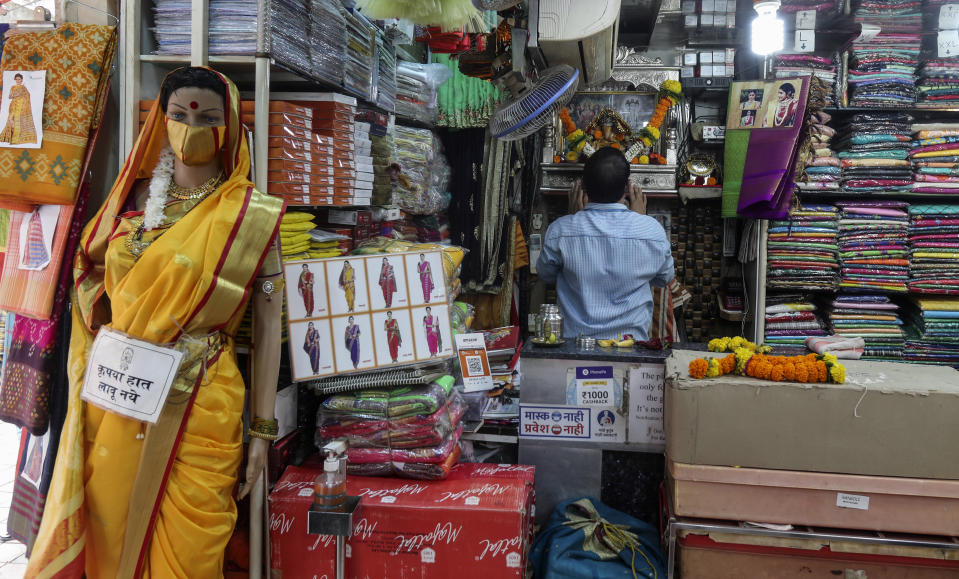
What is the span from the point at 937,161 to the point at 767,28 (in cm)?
151

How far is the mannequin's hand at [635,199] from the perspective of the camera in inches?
156

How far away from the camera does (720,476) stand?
1.86m

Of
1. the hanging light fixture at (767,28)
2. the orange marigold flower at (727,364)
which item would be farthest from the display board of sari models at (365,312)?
the hanging light fixture at (767,28)

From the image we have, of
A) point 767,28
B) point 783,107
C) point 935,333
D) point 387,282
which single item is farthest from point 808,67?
point 387,282

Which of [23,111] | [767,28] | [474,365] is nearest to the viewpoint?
[23,111]

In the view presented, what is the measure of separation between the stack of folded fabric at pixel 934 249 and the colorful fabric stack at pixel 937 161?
136 millimetres

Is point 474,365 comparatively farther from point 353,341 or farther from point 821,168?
point 821,168

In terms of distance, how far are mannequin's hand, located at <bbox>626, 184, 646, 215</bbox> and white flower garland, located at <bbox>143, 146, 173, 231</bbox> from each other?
2.63 m

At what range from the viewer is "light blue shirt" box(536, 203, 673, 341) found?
295cm

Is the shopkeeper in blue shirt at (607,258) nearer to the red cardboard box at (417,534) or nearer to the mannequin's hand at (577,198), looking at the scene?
the mannequin's hand at (577,198)

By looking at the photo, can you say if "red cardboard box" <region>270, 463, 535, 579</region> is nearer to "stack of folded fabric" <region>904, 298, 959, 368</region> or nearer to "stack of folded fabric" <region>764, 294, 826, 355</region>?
"stack of folded fabric" <region>764, 294, 826, 355</region>

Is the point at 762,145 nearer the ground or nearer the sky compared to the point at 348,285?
nearer the sky

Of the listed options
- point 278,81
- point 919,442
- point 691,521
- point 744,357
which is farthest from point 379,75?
point 919,442

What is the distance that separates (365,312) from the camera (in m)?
2.33
